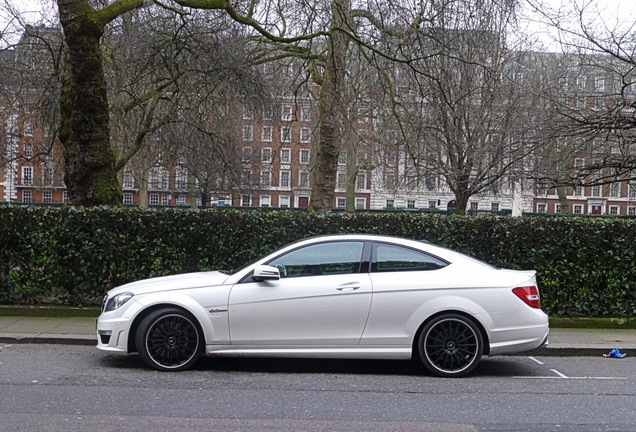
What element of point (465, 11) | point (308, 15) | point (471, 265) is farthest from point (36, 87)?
point (471, 265)

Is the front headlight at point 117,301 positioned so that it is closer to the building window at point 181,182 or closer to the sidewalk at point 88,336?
the sidewalk at point 88,336

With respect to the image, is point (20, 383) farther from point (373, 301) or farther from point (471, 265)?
point (471, 265)

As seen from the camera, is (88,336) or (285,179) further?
(285,179)

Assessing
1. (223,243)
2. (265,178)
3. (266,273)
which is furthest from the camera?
(265,178)

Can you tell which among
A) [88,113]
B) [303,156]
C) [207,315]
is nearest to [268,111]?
[88,113]

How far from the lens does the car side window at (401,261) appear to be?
26.7 ft

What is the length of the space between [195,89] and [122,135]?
292 inches

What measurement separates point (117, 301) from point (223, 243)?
3.93 meters

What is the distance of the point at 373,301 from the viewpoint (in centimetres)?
788

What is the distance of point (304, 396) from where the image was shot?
6980mm

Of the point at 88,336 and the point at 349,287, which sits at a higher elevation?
the point at 349,287

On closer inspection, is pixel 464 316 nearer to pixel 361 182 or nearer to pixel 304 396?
pixel 304 396

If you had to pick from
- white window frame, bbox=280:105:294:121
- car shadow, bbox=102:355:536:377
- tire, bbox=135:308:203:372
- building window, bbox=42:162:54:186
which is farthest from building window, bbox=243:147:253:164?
tire, bbox=135:308:203:372

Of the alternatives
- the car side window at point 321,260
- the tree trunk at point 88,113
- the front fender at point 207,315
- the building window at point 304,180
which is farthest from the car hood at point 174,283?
the building window at point 304,180
